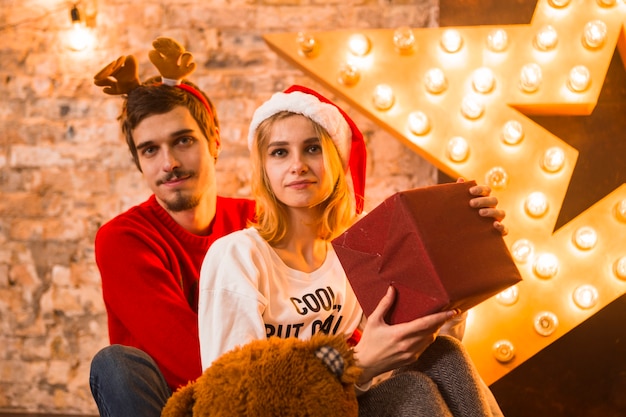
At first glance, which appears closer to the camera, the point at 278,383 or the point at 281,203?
the point at 278,383

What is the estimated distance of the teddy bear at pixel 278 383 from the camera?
42.8 inches

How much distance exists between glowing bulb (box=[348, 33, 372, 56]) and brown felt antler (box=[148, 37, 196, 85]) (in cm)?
54

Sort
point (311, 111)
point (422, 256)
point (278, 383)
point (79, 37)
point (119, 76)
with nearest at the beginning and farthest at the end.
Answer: point (278, 383), point (422, 256), point (311, 111), point (119, 76), point (79, 37)

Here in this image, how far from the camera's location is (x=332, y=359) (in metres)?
1.13

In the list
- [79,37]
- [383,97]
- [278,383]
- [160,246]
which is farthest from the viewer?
[79,37]

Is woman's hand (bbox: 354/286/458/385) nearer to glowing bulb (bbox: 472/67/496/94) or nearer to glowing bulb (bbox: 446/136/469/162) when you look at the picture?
glowing bulb (bbox: 446/136/469/162)

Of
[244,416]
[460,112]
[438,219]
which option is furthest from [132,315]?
[460,112]

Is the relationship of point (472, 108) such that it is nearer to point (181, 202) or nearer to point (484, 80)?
point (484, 80)

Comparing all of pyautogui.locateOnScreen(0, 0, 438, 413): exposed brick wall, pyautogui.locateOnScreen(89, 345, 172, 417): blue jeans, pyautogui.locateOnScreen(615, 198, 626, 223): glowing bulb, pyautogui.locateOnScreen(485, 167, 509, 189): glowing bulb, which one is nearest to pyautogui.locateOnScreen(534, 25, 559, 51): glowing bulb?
pyautogui.locateOnScreen(485, 167, 509, 189): glowing bulb

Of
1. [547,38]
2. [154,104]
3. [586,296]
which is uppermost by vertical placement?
[547,38]

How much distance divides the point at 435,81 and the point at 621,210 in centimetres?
73

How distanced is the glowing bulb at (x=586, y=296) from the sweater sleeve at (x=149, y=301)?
4.06 feet

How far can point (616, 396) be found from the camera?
7.73ft

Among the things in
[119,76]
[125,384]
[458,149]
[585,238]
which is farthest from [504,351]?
[119,76]
